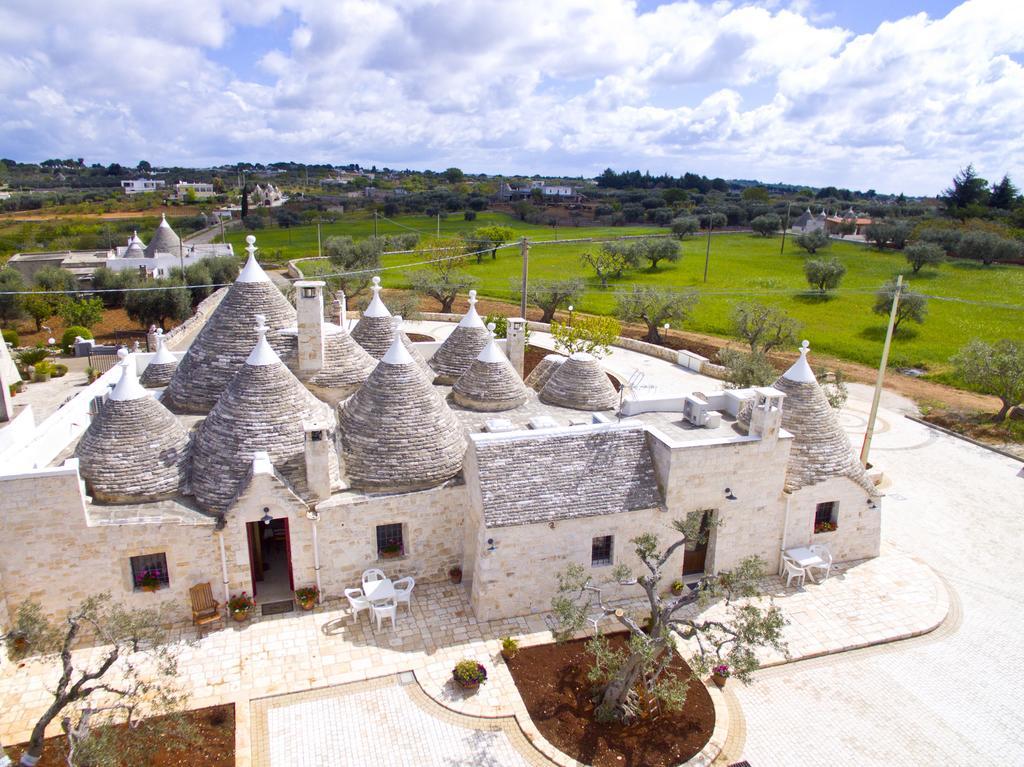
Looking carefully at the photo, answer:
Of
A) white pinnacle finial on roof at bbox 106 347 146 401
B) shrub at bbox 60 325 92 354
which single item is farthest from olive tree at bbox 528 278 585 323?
white pinnacle finial on roof at bbox 106 347 146 401

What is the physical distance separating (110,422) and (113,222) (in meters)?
97.1

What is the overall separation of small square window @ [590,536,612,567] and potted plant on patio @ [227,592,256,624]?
856 cm

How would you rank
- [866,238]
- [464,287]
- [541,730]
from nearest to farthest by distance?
1. [541,730]
2. [464,287]
3. [866,238]

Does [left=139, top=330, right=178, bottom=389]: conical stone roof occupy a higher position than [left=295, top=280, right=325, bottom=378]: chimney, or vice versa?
[left=295, top=280, right=325, bottom=378]: chimney

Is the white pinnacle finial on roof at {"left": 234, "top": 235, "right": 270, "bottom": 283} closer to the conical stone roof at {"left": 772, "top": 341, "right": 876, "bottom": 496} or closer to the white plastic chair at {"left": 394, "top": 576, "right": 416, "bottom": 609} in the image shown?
the white plastic chair at {"left": 394, "top": 576, "right": 416, "bottom": 609}

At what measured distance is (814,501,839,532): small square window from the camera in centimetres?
1902

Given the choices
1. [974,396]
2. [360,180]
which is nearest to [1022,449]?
[974,396]

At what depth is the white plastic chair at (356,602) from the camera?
1623 centimetres

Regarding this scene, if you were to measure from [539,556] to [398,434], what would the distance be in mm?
4830

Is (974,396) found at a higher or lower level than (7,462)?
lower

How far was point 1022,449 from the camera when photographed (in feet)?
92.6

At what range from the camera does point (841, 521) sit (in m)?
19.2

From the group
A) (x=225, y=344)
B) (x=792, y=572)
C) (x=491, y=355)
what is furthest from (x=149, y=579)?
(x=792, y=572)

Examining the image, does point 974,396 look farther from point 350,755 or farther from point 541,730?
point 350,755
